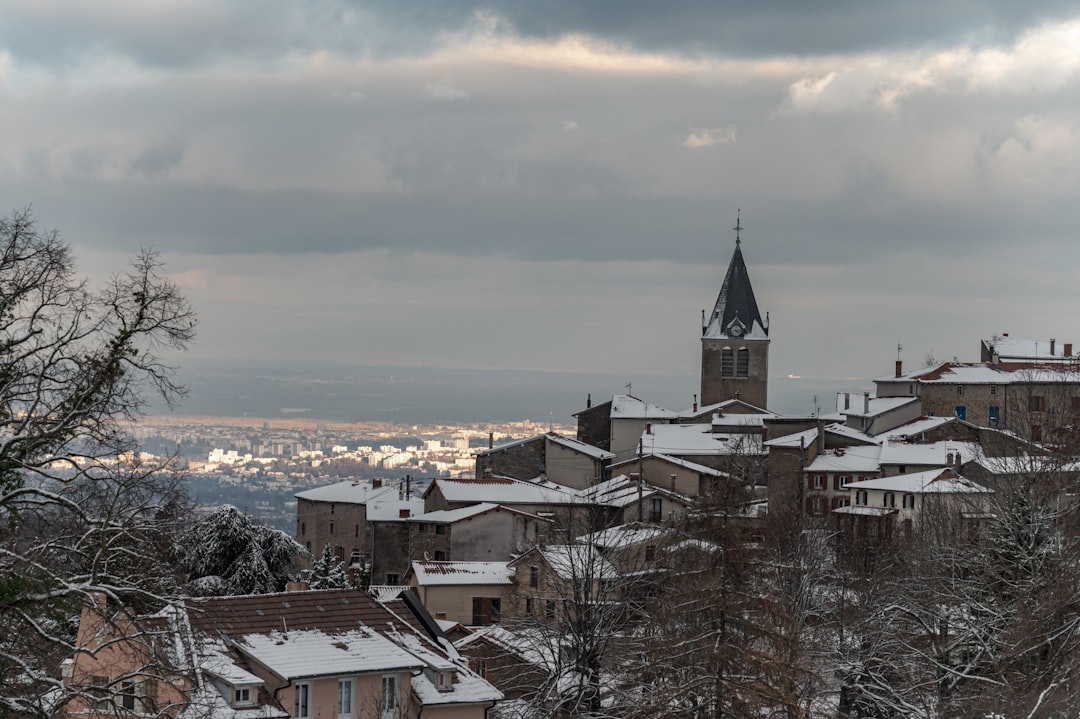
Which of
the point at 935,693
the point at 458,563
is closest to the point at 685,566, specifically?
the point at 935,693

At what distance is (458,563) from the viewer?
5669cm

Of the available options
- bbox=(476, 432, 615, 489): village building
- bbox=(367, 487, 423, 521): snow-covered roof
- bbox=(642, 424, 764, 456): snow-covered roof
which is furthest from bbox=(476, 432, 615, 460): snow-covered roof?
bbox=(367, 487, 423, 521): snow-covered roof

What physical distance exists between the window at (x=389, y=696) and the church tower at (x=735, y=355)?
219ft

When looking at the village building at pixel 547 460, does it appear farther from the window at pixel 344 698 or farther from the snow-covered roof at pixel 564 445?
the window at pixel 344 698

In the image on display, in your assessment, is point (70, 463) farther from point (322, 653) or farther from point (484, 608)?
point (484, 608)

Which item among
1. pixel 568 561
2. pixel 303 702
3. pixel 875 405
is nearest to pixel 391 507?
pixel 568 561

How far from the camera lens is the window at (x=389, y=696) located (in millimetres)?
31578

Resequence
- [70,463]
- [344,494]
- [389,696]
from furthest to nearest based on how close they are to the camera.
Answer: [344,494] < [389,696] < [70,463]

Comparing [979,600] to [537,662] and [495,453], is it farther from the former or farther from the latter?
[495,453]

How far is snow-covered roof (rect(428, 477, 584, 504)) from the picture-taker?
6662 centimetres

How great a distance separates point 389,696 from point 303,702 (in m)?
1.73

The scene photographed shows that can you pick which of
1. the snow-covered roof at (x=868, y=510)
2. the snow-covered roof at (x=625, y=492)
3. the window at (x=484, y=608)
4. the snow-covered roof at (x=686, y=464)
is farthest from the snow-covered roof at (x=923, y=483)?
the window at (x=484, y=608)

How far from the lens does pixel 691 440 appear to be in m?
77.9

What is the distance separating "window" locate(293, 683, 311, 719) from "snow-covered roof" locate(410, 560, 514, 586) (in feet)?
73.8
